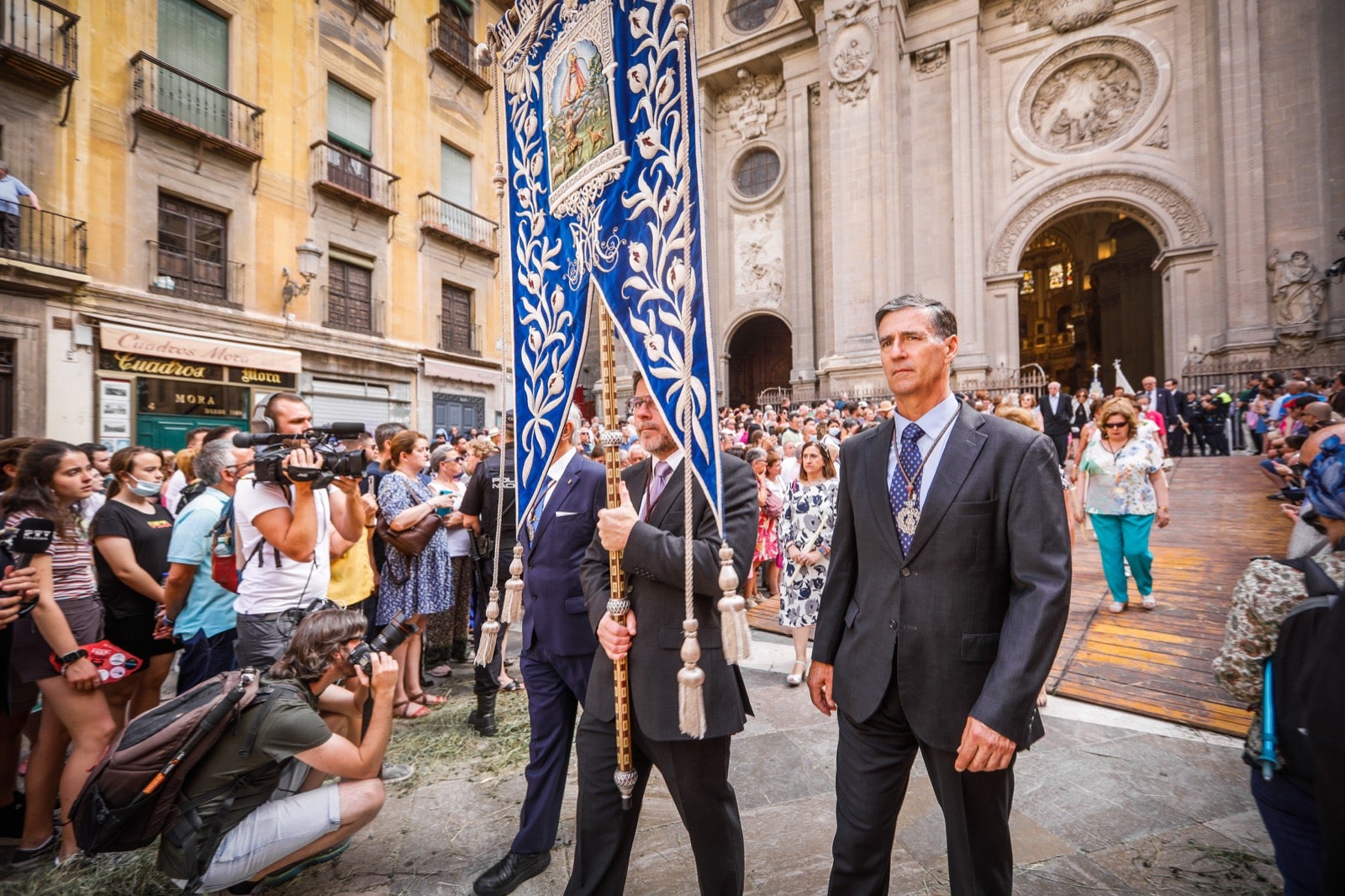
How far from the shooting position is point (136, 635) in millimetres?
3293

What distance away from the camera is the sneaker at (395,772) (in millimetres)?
3277

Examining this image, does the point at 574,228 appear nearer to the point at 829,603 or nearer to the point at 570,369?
the point at 570,369

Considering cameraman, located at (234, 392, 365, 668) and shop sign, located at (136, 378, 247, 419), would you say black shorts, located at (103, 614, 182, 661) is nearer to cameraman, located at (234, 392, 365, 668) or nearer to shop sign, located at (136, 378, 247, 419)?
cameraman, located at (234, 392, 365, 668)

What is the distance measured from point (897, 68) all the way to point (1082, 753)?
20.0m

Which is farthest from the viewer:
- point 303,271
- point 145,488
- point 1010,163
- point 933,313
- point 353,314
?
point 1010,163

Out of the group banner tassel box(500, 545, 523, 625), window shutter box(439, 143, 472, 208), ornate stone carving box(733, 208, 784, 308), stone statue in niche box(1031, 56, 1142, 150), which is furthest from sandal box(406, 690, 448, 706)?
stone statue in niche box(1031, 56, 1142, 150)

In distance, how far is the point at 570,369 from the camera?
2.49m

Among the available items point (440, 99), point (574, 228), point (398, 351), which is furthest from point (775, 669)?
point (440, 99)

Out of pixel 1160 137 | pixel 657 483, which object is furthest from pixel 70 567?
pixel 1160 137

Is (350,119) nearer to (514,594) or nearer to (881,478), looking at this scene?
(514,594)

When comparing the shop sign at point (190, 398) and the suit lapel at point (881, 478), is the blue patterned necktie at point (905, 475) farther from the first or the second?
the shop sign at point (190, 398)

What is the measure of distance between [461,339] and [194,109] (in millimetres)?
7560

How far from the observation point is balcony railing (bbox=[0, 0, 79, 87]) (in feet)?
30.5

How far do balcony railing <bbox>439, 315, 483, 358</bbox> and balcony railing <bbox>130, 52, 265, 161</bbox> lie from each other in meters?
5.73
